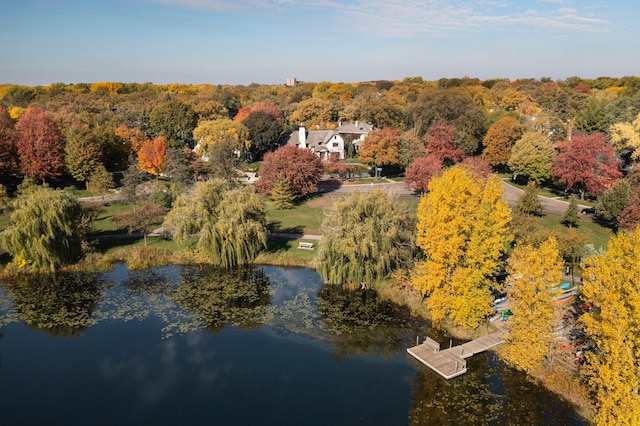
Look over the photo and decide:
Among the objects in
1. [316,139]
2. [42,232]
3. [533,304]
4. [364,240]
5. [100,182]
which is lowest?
[42,232]

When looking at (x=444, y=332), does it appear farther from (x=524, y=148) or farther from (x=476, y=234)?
(x=524, y=148)

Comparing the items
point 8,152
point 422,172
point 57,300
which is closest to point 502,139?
point 422,172

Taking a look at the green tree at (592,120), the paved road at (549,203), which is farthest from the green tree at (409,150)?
the green tree at (592,120)

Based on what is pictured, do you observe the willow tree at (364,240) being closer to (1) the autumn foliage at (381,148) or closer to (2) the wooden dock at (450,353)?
(2) the wooden dock at (450,353)

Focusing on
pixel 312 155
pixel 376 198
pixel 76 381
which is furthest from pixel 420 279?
pixel 312 155

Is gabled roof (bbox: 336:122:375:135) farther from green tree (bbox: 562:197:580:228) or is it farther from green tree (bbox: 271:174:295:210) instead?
green tree (bbox: 562:197:580:228)

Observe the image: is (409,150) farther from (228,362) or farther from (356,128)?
(228,362)

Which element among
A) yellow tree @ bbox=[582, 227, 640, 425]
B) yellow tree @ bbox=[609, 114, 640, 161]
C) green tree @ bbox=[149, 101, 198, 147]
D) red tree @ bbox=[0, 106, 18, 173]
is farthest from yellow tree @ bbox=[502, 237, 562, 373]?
green tree @ bbox=[149, 101, 198, 147]
